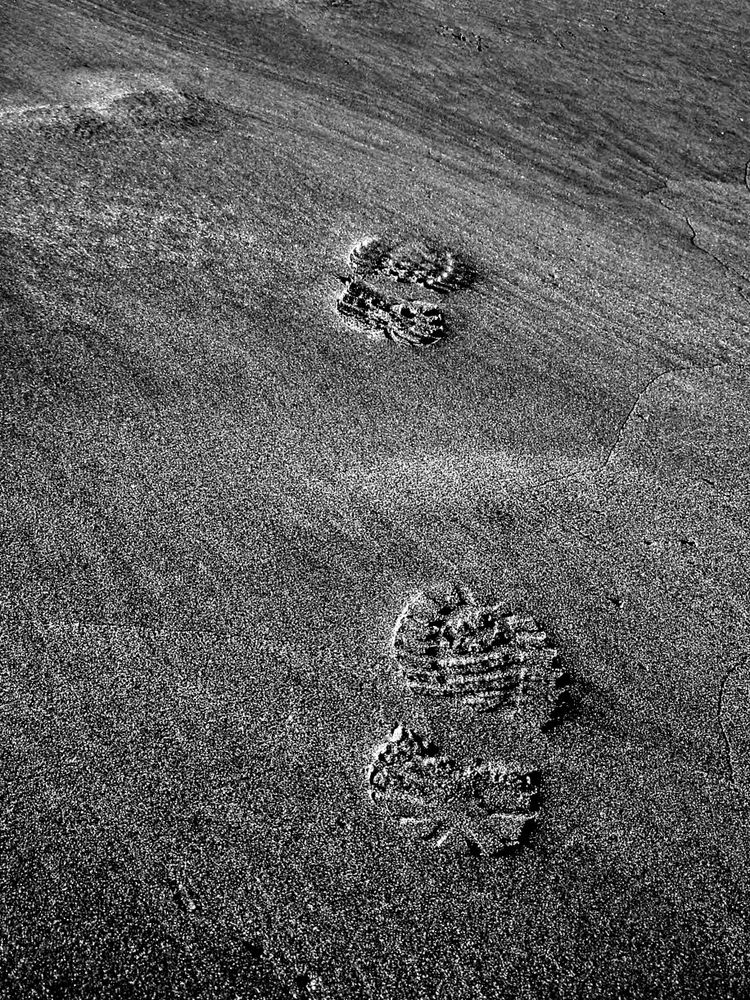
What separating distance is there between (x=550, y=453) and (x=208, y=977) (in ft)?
6.22

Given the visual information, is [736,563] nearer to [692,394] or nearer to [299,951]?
[692,394]

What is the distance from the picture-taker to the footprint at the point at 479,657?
2326mm

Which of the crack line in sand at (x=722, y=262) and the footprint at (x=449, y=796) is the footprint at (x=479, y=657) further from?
the crack line in sand at (x=722, y=262)

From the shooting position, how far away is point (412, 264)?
373 cm

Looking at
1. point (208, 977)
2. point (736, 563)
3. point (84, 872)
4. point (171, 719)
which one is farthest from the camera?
point (736, 563)

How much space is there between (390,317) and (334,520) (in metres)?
1.09

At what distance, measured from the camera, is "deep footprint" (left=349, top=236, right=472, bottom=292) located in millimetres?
3668

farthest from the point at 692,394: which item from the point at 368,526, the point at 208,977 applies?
the point at 208,977

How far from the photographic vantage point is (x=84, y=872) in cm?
191

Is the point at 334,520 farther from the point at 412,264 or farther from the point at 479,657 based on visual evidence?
the point at 412,264

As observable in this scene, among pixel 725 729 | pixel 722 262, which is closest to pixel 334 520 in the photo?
pixel 725 729

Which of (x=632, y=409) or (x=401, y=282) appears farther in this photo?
(x=401, y=282)

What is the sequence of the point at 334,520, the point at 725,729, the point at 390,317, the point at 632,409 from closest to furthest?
the point at 725,729 < the point at 334,520 < the point at 632,409 < the point at 390,317

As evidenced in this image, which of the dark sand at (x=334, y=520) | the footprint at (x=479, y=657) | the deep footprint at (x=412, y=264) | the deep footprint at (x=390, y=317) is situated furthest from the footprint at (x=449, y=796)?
the deep footprint at (x=412, y=264)
